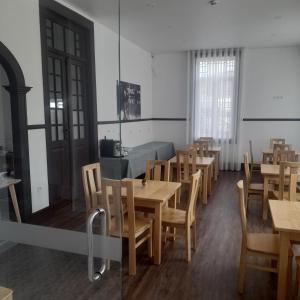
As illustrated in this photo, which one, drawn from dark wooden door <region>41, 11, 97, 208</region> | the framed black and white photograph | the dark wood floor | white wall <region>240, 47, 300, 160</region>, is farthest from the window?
the dark wood floor

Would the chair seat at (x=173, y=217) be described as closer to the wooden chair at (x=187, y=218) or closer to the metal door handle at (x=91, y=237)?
the wooden chair at (x=187, y=218)

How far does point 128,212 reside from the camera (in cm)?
257

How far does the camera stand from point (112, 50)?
5430 mm

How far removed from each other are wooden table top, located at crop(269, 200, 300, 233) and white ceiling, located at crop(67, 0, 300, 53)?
2.86 meters

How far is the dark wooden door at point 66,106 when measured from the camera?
12.6 feet

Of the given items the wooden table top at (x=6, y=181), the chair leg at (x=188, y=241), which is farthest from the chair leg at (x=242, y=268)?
the wooden table top at (x=6, y=181)

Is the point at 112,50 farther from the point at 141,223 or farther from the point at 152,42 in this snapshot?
the point at 141,223

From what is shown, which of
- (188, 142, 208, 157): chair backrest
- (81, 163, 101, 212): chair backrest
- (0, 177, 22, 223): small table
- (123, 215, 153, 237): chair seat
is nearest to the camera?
(123, 215, 153, 237): chair seat

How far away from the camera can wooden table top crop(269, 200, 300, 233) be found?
6.37ft

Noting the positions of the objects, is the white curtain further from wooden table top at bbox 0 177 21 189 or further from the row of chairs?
wooden table top at bbox 0 177 21 189

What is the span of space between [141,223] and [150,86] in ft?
17.5

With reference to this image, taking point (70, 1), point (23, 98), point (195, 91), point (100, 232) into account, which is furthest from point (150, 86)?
point (100, 232)

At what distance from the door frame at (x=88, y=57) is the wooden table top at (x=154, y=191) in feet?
4.85

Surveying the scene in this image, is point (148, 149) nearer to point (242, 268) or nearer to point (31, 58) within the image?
point (31, 58)
